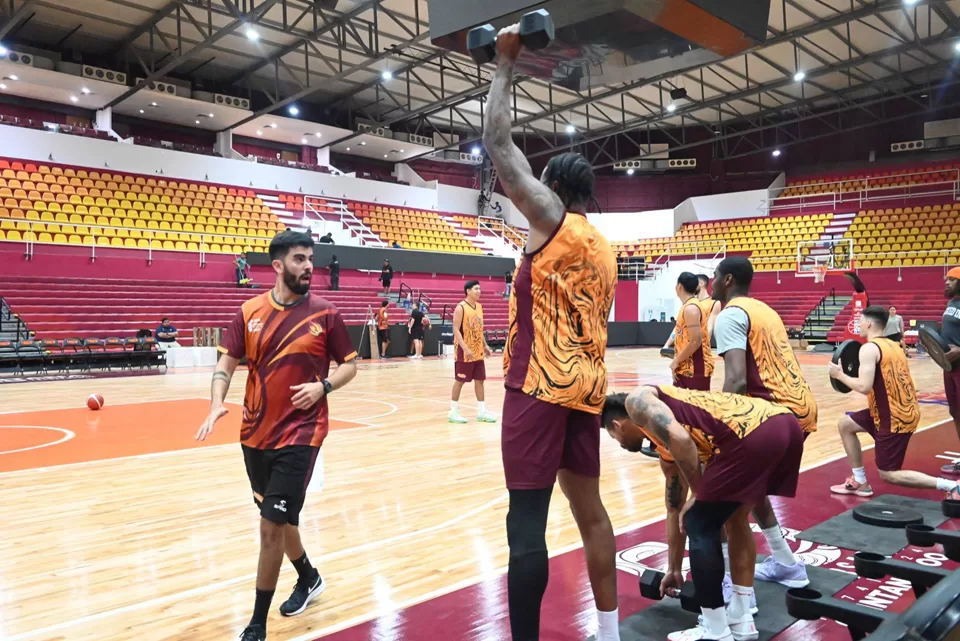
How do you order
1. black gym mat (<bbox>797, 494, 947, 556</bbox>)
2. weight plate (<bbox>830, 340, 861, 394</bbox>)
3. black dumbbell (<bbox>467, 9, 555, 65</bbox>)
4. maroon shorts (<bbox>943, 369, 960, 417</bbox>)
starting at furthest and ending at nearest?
maroon shorts (<bbox>943, 369, 960, 417</bbox>)
weight plate (<bbox>830, 340, 861, 394</bbox>)
black gym mat (<bbox>797, 494, 947, 556</bbox>)
black dumbbell (<bbox>467, 9, 555, 65</bbox>)

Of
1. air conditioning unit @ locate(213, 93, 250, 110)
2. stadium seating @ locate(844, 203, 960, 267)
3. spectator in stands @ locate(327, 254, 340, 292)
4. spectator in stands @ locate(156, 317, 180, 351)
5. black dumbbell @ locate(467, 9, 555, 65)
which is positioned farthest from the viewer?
stadium seating @ locate(844, 203, 960, 267)

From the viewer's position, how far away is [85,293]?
17828 mm

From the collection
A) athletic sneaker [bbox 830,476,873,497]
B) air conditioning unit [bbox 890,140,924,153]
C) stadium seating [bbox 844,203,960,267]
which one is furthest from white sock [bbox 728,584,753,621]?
air conditioning unit [bbox 890,140,924,153]

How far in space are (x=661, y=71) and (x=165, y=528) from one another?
399 cm

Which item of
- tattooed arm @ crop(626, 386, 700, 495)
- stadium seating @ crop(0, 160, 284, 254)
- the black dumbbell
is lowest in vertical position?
tattooed arm @ crop(626, 386, 700, 495)

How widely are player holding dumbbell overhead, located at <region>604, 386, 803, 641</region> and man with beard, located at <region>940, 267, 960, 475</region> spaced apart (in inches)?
145

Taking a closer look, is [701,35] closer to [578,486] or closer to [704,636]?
[578,486]

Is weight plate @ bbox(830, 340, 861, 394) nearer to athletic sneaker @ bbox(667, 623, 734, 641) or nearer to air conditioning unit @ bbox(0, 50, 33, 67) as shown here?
athletic sneaker @ bbox(667, 623, 734, 641)

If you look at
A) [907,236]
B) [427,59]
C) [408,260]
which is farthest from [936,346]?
[907,236]

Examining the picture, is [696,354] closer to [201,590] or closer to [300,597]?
[300,597]

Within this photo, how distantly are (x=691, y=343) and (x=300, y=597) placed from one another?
126 inches

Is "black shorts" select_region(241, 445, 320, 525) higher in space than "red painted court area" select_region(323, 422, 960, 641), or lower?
higher

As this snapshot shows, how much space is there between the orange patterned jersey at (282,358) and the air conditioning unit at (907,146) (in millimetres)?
30800

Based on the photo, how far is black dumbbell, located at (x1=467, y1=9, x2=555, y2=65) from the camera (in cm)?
210
